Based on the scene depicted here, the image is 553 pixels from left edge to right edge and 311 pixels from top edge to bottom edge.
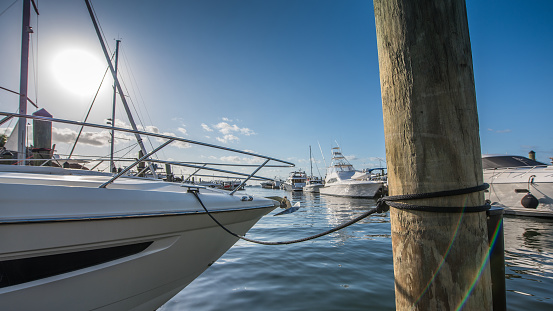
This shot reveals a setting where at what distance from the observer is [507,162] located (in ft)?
38.9

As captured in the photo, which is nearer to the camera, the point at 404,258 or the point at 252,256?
the point at 404,258

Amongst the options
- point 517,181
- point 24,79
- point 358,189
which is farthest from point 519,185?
point 24,79

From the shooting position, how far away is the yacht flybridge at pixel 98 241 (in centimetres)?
179

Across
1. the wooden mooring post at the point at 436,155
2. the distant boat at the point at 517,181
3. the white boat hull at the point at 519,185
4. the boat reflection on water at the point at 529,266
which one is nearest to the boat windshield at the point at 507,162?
the distant boat at the point at 517,181

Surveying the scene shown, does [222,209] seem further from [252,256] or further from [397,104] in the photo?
[252,256]

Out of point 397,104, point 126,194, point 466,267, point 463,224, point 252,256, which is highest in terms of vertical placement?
point 397,104

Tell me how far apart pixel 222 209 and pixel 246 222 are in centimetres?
69

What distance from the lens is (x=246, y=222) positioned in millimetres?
3445

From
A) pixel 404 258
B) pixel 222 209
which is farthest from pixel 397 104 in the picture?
pixel 222 209

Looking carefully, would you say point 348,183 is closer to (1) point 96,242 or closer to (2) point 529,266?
(2) point 529,266

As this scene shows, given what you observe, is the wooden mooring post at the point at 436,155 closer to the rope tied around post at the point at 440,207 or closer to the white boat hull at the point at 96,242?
the rope tied around post at the point at 440,207

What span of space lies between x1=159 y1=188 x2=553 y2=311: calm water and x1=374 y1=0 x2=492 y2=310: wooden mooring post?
2.22 meters

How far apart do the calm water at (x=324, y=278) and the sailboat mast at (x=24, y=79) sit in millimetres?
5943

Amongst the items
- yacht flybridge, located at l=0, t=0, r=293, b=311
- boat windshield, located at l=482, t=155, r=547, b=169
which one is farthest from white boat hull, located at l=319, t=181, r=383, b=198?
yacht flybridge, located at l=0, t=0, r=293, b=311
